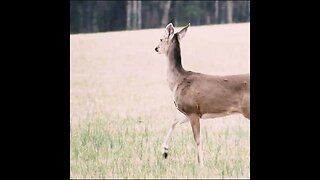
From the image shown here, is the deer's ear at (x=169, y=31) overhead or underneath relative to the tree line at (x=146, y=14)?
underneath

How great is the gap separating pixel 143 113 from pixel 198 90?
14.6 inches

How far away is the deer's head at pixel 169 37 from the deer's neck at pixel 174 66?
0.06ft

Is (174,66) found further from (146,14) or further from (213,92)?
(146,14)

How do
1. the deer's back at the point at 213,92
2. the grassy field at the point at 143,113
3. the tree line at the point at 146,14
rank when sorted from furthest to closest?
1. the tree line at the point at 146,14
2. the grassy field at the point at 143,113
3. the deer's back at the point at 213,92

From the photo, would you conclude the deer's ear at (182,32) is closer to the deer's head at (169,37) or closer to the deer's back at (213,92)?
the deer's head at (169,37)

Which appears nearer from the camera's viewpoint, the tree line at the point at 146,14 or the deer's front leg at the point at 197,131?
the deer's front leg at the point at 197,131

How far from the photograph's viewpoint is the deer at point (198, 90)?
2432 mm

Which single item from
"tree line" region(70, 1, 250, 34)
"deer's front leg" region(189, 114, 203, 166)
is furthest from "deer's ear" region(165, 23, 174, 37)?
"deer's front leg" region(189, 114, 203, 166)

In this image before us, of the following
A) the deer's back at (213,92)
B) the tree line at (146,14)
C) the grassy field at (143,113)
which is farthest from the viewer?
the tree line at (146,14)

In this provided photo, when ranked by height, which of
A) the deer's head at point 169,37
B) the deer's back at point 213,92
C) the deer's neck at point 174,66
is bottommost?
the deer's back at point 213,92

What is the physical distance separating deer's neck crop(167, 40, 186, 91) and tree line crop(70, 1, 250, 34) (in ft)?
0.60

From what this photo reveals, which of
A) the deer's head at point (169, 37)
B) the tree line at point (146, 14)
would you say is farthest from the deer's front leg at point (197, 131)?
the tree line at point (146, 14)
